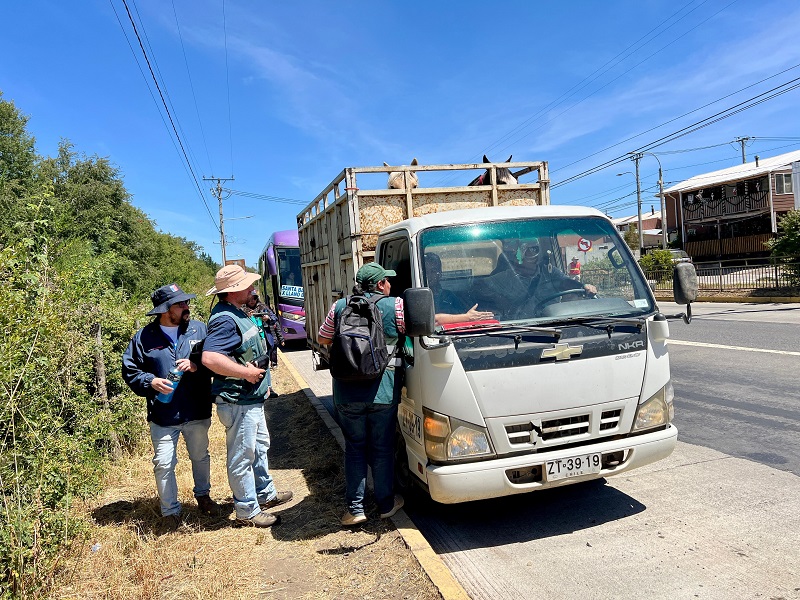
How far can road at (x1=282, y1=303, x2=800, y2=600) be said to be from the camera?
3.26 m

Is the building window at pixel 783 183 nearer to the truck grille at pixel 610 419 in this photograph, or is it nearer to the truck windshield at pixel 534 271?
the truck windshield at pixel 534 271

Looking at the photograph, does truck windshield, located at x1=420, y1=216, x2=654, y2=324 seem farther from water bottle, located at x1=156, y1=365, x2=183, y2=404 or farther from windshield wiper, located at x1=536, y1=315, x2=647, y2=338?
water bottle, located at x1=156, y1=365, x2=183, y2=404

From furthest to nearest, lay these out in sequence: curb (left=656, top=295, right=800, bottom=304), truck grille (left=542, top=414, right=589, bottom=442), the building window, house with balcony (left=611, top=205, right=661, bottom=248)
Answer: house with balcony (left=611, top=205, right=661, bottom=248), the building window, curb (left=656, top=295, right=800, bottom=304), truck grille (left=542, top=414, right=589, bottom=442)

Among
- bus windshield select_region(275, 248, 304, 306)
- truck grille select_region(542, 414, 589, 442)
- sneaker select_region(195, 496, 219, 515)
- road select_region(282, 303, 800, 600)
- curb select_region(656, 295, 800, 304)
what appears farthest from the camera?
curb select_region(656, 295, 800, 304)

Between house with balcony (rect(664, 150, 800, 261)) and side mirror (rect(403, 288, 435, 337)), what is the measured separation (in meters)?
34.7

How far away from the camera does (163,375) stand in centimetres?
435

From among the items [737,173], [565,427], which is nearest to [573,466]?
[565,427]

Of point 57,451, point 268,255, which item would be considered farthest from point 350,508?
point 268,255

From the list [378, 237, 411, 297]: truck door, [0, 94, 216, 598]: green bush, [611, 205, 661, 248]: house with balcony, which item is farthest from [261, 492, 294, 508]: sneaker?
[611, 205, 661, 248]: house with balcony

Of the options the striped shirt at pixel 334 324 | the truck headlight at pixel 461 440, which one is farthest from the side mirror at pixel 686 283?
the striped shirt at pixel 334 324

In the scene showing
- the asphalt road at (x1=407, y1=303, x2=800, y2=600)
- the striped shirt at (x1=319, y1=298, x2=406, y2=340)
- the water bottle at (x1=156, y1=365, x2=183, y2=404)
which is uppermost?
the striped shirt at (x1=319, y1=298, x2=406, y2=340)

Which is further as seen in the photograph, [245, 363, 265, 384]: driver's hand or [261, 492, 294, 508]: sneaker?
[261, 492, 294, 508]: sneaker

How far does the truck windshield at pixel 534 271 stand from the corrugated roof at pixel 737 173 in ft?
119

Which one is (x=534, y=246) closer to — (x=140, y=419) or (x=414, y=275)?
(x=414, y=275)
